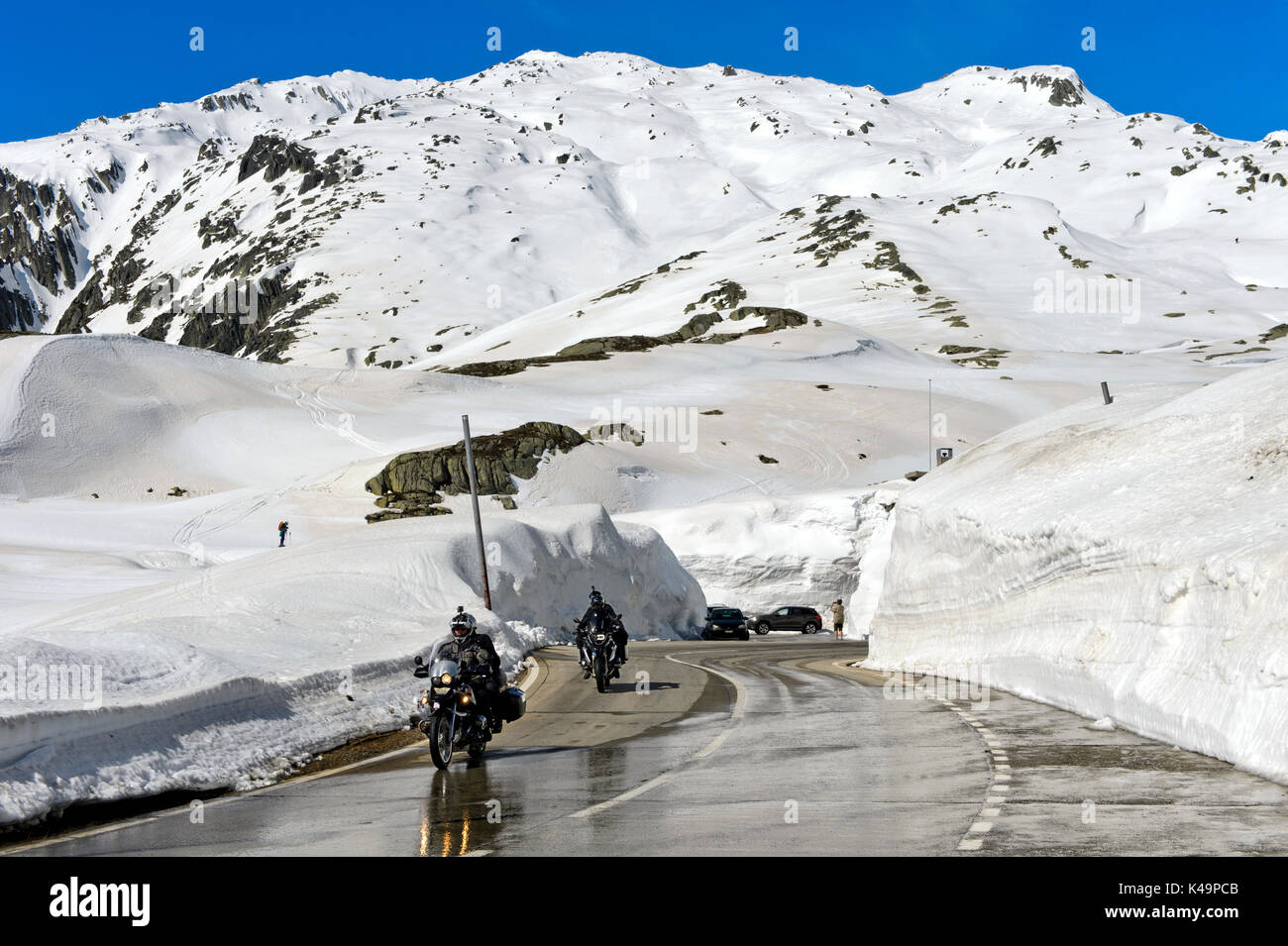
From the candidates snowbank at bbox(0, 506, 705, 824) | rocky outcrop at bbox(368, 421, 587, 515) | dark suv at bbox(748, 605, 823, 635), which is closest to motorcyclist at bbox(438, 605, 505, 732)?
snowbank at bbox(0, 506, 705, 824)

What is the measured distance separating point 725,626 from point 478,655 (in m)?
36.0

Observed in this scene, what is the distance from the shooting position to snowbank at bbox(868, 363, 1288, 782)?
42.8 feet

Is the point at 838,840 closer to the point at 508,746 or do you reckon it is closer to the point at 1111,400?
the point at 508,746

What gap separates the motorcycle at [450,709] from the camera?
1406 cm

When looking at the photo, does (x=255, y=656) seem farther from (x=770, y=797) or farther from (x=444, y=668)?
(x=770, y=797)

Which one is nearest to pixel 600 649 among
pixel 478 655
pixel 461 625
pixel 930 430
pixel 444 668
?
pixel 478 655

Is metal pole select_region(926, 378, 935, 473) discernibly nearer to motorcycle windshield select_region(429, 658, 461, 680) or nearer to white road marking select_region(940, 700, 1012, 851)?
Answer: white road marking select_region(940, 700, 1012, 851)

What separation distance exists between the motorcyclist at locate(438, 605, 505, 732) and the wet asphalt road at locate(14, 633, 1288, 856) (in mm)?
641

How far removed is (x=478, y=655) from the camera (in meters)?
15.0

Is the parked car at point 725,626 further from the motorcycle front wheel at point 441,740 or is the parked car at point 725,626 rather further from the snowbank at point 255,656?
the motorcycle front wheel at point 441,740

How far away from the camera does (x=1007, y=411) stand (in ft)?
357

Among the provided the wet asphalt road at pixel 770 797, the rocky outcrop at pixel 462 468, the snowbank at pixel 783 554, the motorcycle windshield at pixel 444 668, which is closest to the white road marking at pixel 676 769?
the wet asphalt road at pixel 770 797

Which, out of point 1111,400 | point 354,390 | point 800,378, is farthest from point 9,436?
point 1111,400

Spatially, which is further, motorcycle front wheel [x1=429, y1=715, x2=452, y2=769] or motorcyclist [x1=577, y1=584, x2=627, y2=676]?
motorcyclist [x1=577, y1=584, x2=627, y2=676]
